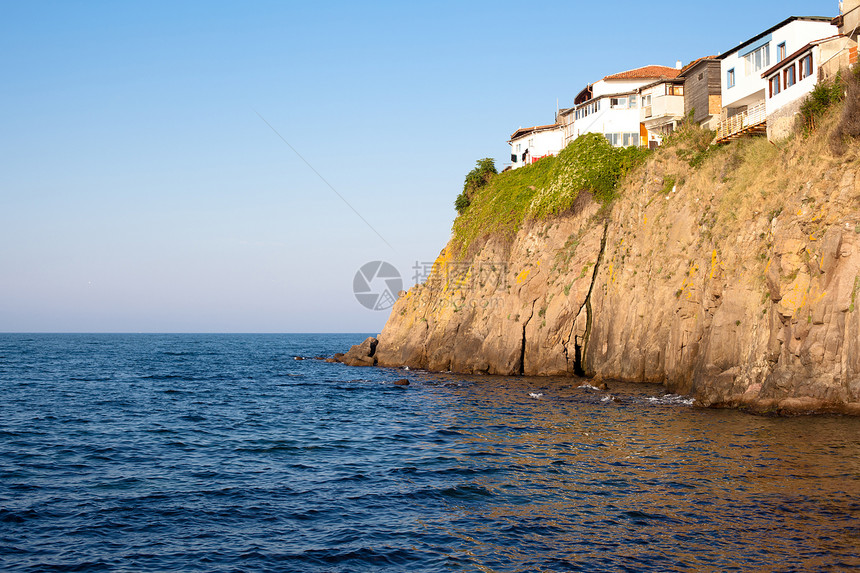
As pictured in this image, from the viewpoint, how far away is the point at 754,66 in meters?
50.5

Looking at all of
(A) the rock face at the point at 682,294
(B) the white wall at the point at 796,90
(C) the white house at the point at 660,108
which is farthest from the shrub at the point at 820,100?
(C) the white house at the point at 660,108

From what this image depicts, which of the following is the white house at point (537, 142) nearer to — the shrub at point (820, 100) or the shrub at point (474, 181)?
the shrub at point (474, 181)

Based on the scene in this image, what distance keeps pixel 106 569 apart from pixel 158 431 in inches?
739

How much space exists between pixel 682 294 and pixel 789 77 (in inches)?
640

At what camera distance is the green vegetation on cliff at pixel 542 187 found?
57.1m

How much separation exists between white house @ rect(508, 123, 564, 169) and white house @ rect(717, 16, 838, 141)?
24523 millimetres

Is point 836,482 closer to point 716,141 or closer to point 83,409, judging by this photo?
point 716,141

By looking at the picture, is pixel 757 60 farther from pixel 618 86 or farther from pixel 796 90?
pixel 618 86

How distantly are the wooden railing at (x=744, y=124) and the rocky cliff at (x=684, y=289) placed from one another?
62.4 inches

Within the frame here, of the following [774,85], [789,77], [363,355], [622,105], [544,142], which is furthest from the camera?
[544,142]

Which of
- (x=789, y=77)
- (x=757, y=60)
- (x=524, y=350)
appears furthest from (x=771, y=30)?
(x=524, y=350)

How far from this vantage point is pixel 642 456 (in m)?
24.4

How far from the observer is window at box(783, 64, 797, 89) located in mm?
43353

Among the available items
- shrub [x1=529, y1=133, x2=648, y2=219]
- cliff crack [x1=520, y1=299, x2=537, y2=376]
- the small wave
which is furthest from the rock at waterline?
the small wave
